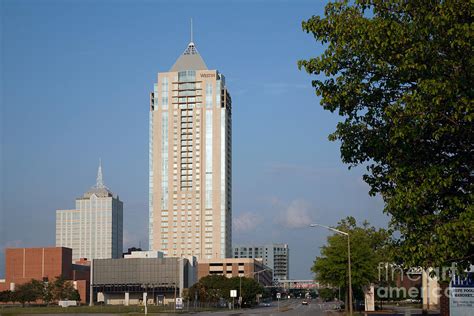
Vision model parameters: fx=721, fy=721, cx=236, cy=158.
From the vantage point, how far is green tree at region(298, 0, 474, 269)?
1923cm

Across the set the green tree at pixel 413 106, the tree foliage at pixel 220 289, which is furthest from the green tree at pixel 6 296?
the green tree at pixel 413 106

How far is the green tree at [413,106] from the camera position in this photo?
63.1ft

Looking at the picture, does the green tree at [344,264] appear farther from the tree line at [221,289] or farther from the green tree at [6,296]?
the green tree at [6,296]

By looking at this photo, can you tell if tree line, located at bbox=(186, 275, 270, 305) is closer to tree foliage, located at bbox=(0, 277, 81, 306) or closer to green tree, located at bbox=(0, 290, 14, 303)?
tree foliage, located at bbox=(0, 277, 81, 306)

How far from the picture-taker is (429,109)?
64.3ft

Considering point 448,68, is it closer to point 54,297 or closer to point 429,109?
point 429,109

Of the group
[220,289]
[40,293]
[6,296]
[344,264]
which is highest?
[344,264]

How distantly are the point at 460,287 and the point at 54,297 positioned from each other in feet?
554

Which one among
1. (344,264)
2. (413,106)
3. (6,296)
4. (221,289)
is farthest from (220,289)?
(413,106)

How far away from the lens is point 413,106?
1950 centimetres

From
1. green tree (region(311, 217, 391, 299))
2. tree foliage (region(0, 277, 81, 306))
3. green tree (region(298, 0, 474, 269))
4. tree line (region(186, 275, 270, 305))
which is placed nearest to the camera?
green tree (region(298, 0, 474, 269))

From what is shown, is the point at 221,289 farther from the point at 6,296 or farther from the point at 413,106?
the point at 413,106

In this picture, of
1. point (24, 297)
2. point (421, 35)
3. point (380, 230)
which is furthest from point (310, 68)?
point (24, 297)

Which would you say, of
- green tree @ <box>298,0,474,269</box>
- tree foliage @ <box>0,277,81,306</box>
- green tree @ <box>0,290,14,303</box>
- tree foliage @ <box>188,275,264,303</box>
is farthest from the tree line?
green tree @ <box>298,0,474,269</box>
